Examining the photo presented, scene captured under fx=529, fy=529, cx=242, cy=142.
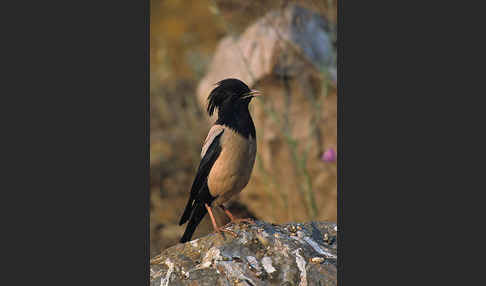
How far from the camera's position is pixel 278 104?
6.07 m

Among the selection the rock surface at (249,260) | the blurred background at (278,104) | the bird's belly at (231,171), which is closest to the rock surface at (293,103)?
the blurred background at (278,104)

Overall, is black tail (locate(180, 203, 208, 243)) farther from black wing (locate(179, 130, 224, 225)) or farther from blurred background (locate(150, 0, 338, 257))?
blurred background (locate(150, 0, 338, 257))

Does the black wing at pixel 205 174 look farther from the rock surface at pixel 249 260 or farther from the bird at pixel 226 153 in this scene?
the rock surface at pixel 249 260

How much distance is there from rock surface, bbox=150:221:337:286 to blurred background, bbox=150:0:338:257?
145 centimetres

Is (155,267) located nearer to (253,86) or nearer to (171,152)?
(253,86)

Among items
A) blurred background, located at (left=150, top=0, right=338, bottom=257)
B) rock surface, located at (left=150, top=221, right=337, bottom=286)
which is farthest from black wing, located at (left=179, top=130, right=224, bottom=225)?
blurred background, located at (left=150, top=0, right=338, bottom=257)

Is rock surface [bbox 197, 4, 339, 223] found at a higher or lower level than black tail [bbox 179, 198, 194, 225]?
higher

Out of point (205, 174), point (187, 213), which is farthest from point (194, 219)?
point (205, 174)

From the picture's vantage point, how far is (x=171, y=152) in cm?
729

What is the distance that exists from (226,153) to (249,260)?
82 centimetres

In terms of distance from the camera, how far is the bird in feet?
13.2

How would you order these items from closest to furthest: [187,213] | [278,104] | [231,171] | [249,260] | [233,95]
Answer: [249,260], [231,171], [233,95], [187,213], [278,104]

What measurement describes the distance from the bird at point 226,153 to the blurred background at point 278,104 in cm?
129

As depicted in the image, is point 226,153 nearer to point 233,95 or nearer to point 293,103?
point 233,95
